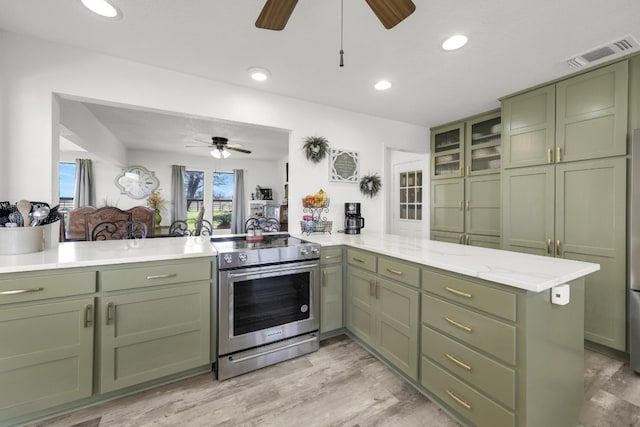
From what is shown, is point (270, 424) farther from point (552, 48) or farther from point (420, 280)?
point (552, 48)

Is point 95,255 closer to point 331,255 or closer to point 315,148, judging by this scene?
point 331,255

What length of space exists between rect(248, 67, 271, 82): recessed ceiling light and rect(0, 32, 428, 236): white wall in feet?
0.89

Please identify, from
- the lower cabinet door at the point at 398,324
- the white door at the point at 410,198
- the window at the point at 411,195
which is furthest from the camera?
the window at the point at 411,195

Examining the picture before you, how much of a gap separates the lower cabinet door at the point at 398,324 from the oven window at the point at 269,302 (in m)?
0.61

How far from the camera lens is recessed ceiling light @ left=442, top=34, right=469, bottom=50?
5.88 feet

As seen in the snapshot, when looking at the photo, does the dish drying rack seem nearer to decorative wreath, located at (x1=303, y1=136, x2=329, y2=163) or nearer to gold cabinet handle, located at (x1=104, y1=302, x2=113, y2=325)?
decorative wreath, located at (x1=303, y1=136, x2=329, y2=163)

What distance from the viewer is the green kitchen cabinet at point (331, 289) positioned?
2334 mm

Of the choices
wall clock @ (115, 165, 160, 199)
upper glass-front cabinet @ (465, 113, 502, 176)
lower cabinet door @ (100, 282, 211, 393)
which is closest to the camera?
lower cabinet door @ (100, 282, 211, 393)

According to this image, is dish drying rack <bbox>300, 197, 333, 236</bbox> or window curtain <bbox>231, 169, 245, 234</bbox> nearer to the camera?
dish drying rack <bbox>300, 197, 333, 236</bbox>

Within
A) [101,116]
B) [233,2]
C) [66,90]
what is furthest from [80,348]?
[101,116]

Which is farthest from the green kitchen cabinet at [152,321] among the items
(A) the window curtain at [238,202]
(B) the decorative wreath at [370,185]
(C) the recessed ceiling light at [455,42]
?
(A) the window curtain at [238,202]

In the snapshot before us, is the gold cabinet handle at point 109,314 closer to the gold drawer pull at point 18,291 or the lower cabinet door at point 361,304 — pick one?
the gold drawer pull at point 18,291

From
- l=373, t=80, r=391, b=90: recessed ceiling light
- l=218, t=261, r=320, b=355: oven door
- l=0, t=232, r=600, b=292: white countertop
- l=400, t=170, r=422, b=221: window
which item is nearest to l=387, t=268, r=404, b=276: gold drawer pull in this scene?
l=0, t=232, r=600, b=292: white countertop

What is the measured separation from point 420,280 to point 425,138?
2.85 metres
